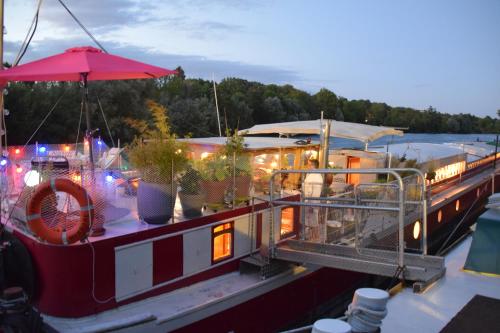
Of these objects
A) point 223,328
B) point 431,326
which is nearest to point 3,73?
point 223,328

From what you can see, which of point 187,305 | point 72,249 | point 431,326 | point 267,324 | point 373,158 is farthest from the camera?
point 373,158

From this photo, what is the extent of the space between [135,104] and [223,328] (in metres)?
31.5

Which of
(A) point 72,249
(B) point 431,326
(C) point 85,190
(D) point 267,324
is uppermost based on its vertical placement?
(C) point 85,190

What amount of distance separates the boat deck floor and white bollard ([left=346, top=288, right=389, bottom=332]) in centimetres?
115

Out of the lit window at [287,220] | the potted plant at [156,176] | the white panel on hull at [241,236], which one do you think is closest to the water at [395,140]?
the lit window at [287,220]

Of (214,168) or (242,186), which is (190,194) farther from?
(242,186)

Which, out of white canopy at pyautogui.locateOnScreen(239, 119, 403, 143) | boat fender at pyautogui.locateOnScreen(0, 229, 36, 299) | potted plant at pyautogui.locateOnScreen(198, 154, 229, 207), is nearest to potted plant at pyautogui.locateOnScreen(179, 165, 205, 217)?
potted plant at pyautogui.locateOnScreen(198, 154, 229, 207)

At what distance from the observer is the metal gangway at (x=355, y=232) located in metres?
6.75

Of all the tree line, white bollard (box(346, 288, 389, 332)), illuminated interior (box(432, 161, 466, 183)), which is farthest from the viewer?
the tree line

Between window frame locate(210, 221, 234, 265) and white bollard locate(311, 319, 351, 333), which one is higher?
white bollard locate(311, 319, 351, 333)

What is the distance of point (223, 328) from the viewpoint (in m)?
7.66

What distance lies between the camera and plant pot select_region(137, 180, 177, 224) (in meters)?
7.14

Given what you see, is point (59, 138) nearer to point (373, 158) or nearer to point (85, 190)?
point (373, 158)

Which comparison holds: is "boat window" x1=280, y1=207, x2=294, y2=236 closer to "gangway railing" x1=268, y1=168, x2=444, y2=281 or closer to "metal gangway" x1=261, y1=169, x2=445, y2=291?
"metal gangway" x1=261, y1=169, x2=445, y2=291
